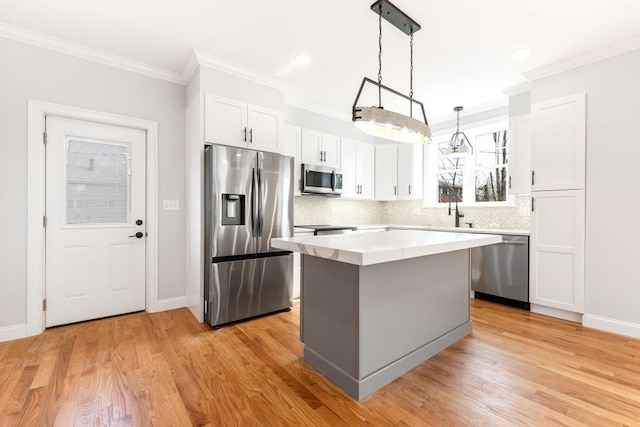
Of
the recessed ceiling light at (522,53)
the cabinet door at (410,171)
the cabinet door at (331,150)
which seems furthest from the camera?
the cabinet door at (410,171)

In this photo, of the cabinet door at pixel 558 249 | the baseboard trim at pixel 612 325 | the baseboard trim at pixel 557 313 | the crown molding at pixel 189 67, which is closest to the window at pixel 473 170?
the cabinet door at pixel 558 249

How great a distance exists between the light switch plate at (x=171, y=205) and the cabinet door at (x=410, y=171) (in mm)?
3452

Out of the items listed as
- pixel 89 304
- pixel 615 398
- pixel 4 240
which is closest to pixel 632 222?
pixel 615 398

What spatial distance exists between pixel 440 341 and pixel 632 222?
2.10 m

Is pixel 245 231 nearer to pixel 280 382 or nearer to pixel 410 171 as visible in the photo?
pixel 280 382

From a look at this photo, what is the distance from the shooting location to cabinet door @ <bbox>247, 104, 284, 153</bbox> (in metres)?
3.28

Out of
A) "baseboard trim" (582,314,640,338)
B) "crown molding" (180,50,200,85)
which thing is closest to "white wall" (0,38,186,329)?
"crown molding" (180,50,200,85)

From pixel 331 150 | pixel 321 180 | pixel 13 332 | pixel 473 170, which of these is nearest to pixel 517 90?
pixel 473 170

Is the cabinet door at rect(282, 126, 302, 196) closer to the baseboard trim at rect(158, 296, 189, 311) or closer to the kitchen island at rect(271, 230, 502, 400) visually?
the baseboard trim at rect(158, 296, 189, 311)

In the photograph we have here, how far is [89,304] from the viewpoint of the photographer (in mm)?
2961

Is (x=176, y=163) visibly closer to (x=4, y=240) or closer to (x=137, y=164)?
(x=137, y=164)

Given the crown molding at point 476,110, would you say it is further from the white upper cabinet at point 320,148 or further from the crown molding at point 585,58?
the white upper cabinet at point 320,148

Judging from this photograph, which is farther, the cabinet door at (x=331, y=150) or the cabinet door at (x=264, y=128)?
the cabinet door at (x=331, y=150)

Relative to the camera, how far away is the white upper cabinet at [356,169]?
4.72m
